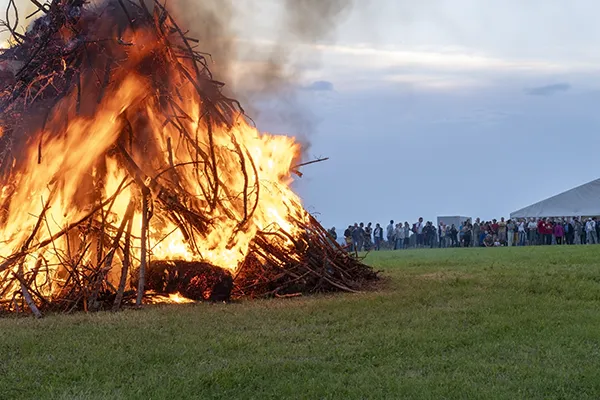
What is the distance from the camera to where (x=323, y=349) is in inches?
303

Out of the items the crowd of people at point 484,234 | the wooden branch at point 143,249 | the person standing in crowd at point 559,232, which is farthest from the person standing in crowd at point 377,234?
the wooden branch at point 143,249

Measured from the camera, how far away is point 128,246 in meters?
10.8

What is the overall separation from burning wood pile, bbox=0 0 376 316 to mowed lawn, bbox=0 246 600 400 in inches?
38.0

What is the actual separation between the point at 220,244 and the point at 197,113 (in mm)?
2199

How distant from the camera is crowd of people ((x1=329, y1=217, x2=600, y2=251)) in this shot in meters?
35.6

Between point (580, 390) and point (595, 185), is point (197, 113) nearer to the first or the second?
point (580, 390)

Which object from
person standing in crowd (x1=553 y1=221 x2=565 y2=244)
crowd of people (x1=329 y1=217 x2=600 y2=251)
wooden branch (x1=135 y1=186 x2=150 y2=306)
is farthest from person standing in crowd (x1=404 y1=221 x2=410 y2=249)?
wooden branch (x1=135 y1=186 x2=150 y2=306)

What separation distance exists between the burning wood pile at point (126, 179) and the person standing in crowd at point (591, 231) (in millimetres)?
25231

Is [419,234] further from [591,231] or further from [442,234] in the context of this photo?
[591,231]

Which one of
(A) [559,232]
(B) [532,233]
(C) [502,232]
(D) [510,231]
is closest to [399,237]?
(C) [502,232]

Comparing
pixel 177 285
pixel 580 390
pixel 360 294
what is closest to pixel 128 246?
pixel 177 285

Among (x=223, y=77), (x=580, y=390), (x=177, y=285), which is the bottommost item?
(x=580, y=390)

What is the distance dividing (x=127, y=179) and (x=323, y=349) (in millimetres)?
5182

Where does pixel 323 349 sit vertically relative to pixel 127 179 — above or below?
below
